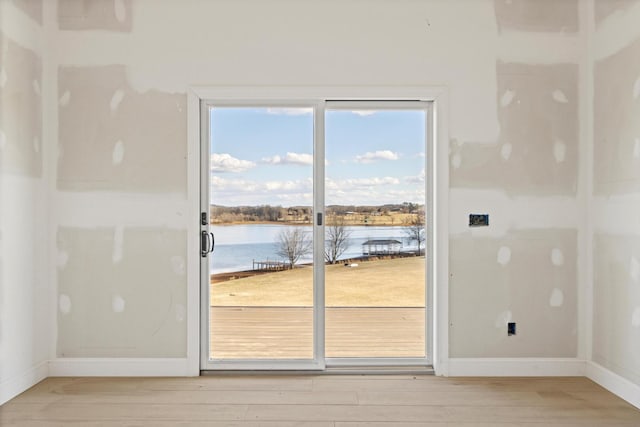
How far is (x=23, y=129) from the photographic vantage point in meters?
3.47

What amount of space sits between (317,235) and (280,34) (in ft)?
5.05

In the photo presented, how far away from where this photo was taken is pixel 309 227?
3848mm

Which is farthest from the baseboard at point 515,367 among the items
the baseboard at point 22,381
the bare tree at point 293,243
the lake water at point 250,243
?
the baseboard at point 22,381

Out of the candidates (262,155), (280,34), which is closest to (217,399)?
(262,155)

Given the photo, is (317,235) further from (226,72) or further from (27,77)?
(27,77)

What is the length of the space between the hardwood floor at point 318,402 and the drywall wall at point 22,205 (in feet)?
0.93

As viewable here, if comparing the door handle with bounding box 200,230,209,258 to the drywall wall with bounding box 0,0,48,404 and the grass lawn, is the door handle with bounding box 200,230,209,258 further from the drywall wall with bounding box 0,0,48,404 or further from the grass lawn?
the drywall wall with bounding box 0,0,48,404

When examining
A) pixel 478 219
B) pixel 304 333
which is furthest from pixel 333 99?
pixel 304 333

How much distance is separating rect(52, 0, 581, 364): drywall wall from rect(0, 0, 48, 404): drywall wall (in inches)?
5.7

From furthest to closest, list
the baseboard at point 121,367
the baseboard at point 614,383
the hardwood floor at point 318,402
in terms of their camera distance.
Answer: the baseboard at point 121,367, the baseboard at point 614,383, the hardwood floor at point 318,402

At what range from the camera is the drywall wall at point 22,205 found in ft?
10.8

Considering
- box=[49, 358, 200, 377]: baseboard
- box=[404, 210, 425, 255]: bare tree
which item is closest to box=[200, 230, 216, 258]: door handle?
box=[49, 358, 200, 377]: baseboard

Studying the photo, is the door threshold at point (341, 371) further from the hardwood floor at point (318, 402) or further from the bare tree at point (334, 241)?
the bare tree at point (334, 241)

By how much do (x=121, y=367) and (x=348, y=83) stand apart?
271 centimetres
